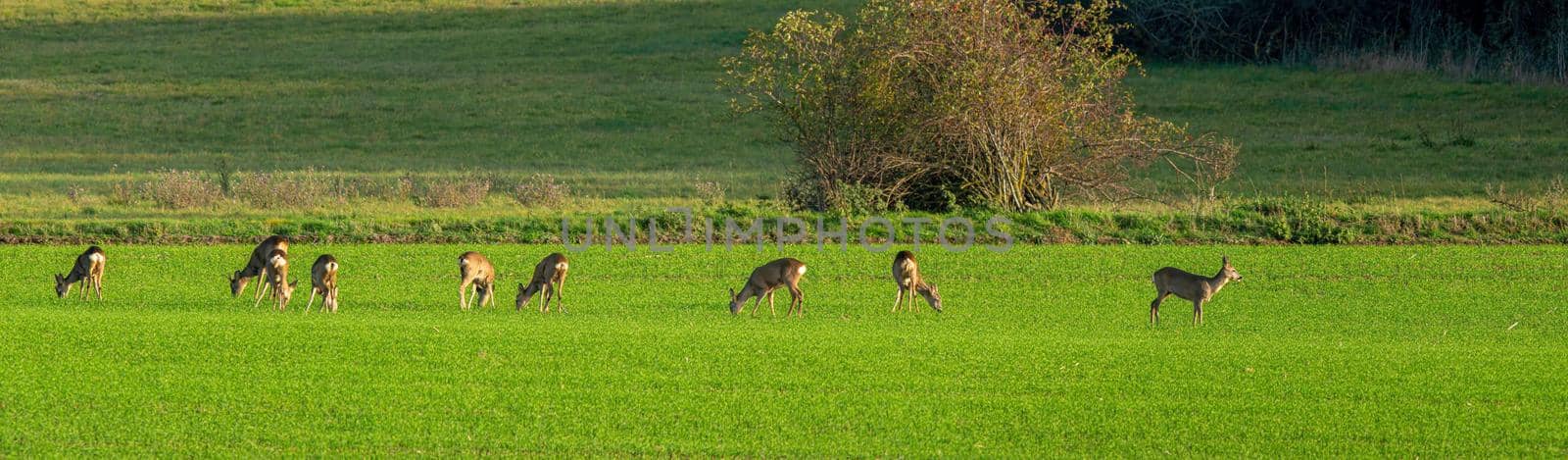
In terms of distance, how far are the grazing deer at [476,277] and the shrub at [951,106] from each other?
1077 centimetres

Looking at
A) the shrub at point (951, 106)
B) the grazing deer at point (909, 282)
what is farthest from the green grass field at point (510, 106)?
the grazing deer at point (909, 282)

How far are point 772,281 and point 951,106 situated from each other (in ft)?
34.7

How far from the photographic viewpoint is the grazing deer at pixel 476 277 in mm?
19906

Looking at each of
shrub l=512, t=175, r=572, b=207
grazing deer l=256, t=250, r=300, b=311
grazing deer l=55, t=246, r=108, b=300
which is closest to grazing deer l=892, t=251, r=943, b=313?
grazing deer l=256, t=250, r=300, b=311

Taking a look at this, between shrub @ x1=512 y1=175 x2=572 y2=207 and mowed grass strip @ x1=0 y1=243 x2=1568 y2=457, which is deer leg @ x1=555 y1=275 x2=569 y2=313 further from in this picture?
shrub @ x1=512 y1=175 x2=572 y2=207

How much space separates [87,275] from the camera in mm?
20781

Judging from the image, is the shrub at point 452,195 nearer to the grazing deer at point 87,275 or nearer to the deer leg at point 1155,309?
the grazing deer at point 87,275

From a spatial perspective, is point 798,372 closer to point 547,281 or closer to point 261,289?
point 547,281

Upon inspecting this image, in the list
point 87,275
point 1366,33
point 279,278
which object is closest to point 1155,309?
point 279,278

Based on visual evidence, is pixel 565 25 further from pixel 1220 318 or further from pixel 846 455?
pixel 846 455

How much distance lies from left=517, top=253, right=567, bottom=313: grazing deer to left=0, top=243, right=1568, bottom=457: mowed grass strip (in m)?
0.43

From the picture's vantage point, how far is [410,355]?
587 inches

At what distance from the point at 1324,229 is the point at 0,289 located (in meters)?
20.6

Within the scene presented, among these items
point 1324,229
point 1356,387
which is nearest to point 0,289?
point 1356,387
